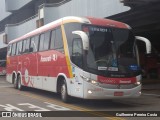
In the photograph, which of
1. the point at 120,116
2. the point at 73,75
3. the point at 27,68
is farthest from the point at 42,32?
the point at 120,116

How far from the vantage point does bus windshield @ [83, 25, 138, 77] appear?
547 inches

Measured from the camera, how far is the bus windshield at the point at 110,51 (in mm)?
13883

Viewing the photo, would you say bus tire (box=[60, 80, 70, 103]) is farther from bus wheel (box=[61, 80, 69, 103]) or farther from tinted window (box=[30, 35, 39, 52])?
tinted window (box=[30, 35, 39, 52])

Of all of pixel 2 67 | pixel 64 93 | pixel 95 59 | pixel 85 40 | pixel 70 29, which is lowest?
pixel 64 93

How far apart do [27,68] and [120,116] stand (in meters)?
10.3

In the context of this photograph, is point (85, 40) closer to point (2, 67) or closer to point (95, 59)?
point (95, 59)

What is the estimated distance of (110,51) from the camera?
1419 centimetres

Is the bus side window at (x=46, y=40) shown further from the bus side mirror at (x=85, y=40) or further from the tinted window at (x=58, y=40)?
the bus side mirror at (x=85, y=40)

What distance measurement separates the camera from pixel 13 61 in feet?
82.4

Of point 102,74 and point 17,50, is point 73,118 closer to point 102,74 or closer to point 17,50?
point 102,74

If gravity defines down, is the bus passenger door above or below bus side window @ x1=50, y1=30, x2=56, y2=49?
below

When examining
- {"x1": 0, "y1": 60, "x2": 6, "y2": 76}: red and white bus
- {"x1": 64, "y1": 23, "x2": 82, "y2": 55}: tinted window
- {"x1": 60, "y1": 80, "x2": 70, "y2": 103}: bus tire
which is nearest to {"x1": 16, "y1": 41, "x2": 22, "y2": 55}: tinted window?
{"x1": 60, "y1": 80, "x2": 70, "y2": 103}: bus tire

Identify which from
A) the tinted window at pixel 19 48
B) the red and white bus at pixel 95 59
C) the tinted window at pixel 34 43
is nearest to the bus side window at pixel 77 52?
the red and white bus at pixel 95 59

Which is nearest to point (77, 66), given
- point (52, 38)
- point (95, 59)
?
point (95, 59)
